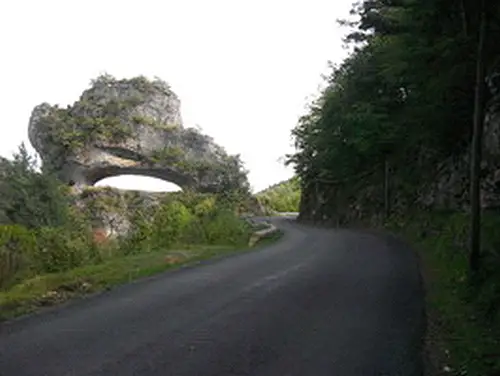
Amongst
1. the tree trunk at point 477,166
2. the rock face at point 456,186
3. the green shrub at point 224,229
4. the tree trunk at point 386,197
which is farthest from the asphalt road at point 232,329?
the tree trunk at point 386,197

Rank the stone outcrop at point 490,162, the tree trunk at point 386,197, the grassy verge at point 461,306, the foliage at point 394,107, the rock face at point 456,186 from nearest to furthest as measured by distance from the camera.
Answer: the grassy verge at point 461,306, the foliage at point 394,107, the stone outcrop at point 490,162, the rock face at point 456,186, the tree trunk at point 386,197

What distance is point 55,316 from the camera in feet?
24.6

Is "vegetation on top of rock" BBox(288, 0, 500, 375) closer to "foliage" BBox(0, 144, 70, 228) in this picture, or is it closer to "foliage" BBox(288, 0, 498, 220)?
"foliage" BBox(288, 0, 498, 220)

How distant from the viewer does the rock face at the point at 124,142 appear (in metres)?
47.9

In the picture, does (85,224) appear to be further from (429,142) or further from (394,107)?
(394,107)

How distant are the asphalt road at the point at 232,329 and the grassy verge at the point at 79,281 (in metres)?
0.52

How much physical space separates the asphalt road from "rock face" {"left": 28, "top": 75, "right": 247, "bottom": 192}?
1528 inches

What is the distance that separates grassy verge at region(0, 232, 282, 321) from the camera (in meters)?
8.18

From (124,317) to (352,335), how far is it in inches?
130

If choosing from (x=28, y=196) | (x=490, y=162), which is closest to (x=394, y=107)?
(x=490, y=162)

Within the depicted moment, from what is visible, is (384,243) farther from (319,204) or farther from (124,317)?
(319,204)

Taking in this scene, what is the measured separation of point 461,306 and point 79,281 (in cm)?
703

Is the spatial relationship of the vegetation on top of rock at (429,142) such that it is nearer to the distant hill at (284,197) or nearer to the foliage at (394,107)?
the foliage at (394,107)

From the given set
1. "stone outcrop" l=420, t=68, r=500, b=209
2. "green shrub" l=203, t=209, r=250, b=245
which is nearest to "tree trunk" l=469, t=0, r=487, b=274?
"stone outcrop" l=420, t=68, r=500, b=209
